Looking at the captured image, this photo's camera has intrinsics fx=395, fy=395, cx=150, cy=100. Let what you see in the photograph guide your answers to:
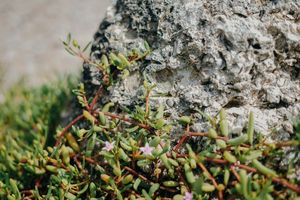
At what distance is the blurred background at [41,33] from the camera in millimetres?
4414

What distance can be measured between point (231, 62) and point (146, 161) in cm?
51

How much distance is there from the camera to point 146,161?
58.3 inches

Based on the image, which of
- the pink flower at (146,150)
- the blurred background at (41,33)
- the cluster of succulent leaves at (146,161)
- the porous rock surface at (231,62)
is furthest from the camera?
the blurred background at (41,33)

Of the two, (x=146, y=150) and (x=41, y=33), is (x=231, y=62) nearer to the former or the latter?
(x=146, y=150)

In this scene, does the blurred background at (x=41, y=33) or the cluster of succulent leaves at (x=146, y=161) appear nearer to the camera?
the cluster of succulent leaves at (x=146, y=161)

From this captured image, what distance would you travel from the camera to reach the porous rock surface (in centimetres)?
156

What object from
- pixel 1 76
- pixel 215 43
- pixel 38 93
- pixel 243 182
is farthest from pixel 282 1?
pixel 1 76

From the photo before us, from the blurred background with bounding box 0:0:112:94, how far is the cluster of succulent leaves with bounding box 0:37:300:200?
2368mm

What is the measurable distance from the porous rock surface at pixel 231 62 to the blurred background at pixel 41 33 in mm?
2586

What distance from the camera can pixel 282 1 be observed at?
1604 millimetres

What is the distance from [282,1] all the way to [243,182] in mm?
784

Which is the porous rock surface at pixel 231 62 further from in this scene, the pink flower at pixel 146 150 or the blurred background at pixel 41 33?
the blurred background at pixel 41 33

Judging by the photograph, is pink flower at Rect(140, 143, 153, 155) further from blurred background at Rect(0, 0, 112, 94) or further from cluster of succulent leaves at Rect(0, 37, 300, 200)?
blurred background at Rect(0, 0, 112, 94)

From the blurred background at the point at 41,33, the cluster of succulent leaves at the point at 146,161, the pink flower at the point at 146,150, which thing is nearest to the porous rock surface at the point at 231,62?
the cluster of succulent leaves at the point at 146,161
